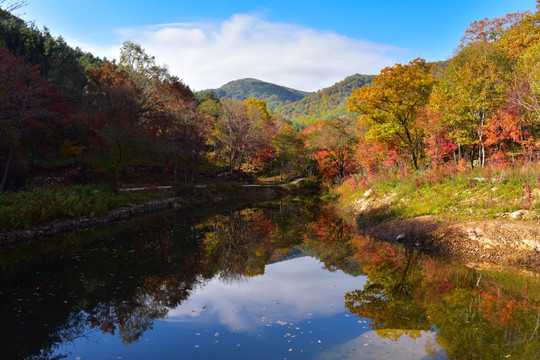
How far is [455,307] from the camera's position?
8.82 metres

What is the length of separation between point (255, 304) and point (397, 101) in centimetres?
2029

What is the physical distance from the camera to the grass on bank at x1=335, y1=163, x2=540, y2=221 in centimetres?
1379

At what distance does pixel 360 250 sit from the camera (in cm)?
1521

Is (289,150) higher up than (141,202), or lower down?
higher up

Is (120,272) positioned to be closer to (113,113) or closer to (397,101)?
(397,101)

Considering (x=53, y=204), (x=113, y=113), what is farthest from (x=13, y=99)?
(x=113, y=113)

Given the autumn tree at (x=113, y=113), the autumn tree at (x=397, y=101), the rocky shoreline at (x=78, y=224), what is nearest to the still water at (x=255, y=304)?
the rocky shoreline at (x=78, y=224)

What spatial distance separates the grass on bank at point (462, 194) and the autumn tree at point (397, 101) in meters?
5.39

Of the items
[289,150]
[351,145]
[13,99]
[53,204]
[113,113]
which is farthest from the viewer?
[289,150]

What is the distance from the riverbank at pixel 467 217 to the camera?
12109 mm

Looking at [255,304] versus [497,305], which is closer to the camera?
Result: [497,305]

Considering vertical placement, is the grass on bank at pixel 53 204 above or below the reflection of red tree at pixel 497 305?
above

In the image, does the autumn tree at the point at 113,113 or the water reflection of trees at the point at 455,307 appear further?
the autumn tree at the point at 113,113

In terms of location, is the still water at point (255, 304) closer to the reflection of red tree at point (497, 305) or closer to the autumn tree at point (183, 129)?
the reflection of red tree at point (497, 305)
